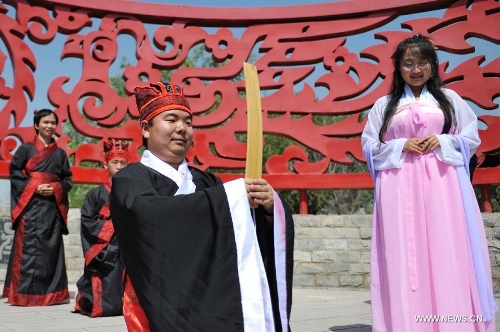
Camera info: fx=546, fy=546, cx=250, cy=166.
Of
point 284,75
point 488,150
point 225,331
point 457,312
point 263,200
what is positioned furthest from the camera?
point 284,75

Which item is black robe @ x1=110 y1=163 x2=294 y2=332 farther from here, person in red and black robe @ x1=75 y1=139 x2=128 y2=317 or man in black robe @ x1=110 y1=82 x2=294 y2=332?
person in red and black robe @ x1=75 y1=139 x2=128 y2=317

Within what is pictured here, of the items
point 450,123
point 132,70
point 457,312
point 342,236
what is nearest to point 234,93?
point 132,70

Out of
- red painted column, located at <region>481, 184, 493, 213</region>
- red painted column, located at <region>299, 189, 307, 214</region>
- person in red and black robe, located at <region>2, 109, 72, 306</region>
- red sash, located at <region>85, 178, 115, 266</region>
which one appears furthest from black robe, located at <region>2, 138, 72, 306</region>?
red painted column, located at <region>481, 184, 493, 213</region>

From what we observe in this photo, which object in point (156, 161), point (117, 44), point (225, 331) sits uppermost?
point (117, 44)

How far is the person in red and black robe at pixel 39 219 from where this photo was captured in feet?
15.4

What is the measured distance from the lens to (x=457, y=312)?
2441 mm

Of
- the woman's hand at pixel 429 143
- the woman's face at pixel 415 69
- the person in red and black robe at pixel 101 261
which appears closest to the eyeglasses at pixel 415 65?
the woman's face at pixel 415 69

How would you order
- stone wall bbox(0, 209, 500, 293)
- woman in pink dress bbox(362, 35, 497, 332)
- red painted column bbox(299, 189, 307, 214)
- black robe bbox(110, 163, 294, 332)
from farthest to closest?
red painted column bbox(299, 189, 307, 214) → stone wall bbox(0, 209, 500, 293) → woman in pink dress bbox(362, 35, 497, 332) → black robe bbox(110, 163, 294, 332)

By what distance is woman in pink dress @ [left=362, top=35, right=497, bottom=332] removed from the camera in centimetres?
249

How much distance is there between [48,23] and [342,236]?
14.0ft

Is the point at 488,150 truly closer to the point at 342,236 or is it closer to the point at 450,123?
the point at 342,236

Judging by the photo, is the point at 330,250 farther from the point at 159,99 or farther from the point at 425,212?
the point at 159,99

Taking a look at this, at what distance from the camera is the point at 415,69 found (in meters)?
2.79

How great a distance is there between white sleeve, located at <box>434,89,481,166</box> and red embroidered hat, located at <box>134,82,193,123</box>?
132 centimetres
